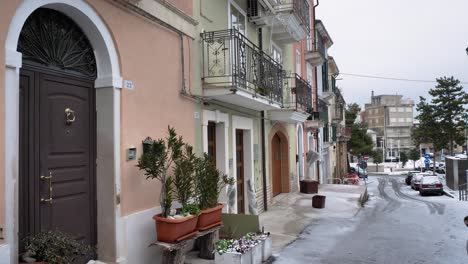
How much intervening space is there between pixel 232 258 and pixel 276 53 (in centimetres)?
946

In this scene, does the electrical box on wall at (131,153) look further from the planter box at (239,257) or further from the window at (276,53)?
the window at (276,53)

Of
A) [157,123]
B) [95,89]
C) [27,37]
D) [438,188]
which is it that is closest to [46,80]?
[27,37]

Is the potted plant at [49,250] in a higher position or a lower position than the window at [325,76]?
lower

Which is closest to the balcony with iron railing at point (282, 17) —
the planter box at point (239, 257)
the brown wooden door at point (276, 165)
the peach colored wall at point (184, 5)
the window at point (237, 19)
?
the window at point (237, 19)

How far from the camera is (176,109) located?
7297 mm

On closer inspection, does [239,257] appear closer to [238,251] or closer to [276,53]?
[238,251]

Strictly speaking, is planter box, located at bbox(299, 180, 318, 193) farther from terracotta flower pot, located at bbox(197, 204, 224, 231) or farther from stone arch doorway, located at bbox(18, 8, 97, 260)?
stone arch doorway, located at bbox(18, 8, 97, 260)

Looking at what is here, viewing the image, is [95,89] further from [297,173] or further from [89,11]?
[297,173]

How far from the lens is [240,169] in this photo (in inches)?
446

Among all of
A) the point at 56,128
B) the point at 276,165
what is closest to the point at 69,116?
the point at 56,128

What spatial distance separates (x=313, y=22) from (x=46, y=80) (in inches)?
809

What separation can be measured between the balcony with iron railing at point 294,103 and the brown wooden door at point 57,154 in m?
8.53

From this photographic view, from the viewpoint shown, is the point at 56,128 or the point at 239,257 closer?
the point at 56,128

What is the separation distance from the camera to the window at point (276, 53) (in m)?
13.7
